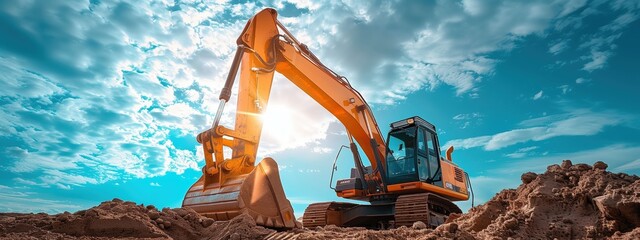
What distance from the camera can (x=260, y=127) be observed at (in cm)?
730

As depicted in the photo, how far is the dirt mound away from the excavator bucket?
2.55 meters

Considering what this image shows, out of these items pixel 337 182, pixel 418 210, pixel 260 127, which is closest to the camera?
pixel 260 127

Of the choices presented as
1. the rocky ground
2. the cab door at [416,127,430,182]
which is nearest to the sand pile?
the rocky ground

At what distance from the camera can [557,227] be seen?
4.22 metres

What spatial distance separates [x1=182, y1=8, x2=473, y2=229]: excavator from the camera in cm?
626

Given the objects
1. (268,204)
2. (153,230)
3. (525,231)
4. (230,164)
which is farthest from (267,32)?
(525,231)

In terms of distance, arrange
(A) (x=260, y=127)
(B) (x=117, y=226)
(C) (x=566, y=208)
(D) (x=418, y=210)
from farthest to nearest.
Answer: (D) (x=418, y=210)
(A) (x=260, y=127)
(B) (x=117, y=226)
(C) (x=566, y=208)

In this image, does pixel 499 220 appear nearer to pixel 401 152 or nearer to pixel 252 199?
pixel 252 199

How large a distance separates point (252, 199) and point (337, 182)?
5089 mm

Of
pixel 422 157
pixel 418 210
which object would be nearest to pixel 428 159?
pixel 422 157

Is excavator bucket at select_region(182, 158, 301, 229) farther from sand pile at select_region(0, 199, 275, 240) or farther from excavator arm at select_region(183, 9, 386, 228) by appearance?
sand pile at select_region(0, 199, 275, 240)

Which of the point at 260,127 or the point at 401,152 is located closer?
the point at 260,127

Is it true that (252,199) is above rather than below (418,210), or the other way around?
below

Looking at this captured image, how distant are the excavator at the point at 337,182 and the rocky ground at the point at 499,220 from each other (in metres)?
0.82
